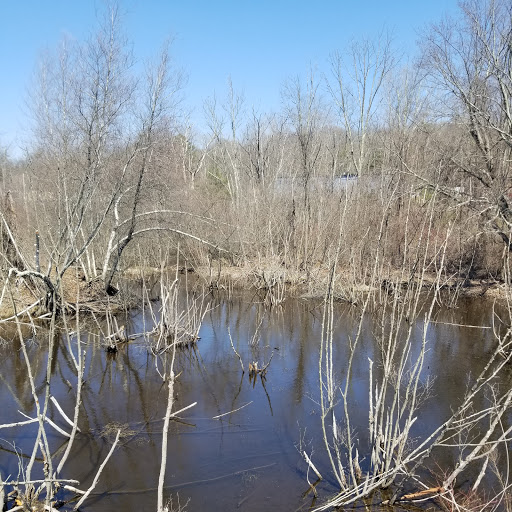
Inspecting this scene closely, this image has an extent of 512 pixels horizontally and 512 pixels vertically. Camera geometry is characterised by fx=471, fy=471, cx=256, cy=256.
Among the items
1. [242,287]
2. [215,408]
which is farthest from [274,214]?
[215,408]

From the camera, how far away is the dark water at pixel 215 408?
5.43 meters

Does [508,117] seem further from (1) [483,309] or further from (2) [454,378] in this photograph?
(2) [454,378]

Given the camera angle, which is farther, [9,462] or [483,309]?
[483,309]

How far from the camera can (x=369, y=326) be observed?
11523mm

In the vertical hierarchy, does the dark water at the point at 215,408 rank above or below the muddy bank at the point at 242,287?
below

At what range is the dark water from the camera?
5426 mm

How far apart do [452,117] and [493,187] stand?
235cm

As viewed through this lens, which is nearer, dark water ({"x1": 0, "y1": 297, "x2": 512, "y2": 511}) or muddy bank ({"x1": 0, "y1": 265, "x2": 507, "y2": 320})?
dark water ({"x1": 0, "y1": 297, "x2": 512, "y2": 511})

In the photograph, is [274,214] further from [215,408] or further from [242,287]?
[215,408]

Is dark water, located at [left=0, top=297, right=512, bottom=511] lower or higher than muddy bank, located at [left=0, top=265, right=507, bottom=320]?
lower

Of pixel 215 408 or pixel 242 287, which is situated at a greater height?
pixel 242 287

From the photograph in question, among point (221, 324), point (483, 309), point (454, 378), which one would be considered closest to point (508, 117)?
point (483, 309)

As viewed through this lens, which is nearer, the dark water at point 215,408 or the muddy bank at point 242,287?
the dark water at point 215,408

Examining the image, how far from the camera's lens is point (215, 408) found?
24.4ft
